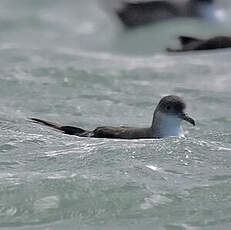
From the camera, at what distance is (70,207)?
7.45 meters

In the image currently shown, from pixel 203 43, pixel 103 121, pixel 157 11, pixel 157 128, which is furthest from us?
pixel 157 11

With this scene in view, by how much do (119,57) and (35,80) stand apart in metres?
2.14

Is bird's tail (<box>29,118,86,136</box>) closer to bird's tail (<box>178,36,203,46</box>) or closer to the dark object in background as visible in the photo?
bird's tail (<box>178,36,203,46</box>)

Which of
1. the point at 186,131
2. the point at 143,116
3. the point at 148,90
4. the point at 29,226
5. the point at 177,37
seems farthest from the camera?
the point at 177,37

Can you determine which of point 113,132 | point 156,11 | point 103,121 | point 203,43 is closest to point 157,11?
point 156,11

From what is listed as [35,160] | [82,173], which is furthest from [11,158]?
[82,173]

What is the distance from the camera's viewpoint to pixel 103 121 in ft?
37.6

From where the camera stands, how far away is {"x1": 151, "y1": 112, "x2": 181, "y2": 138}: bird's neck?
10465 millimetres

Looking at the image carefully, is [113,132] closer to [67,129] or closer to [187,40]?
[67,129]

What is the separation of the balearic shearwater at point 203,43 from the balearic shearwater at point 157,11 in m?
2.33

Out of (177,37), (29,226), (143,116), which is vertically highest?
(177,37)

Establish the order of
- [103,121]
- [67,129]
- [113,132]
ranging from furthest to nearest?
[103,121], [67,129], [113,132]

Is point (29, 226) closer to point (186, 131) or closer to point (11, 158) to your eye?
point (11, 158)

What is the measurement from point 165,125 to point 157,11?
6.82m
